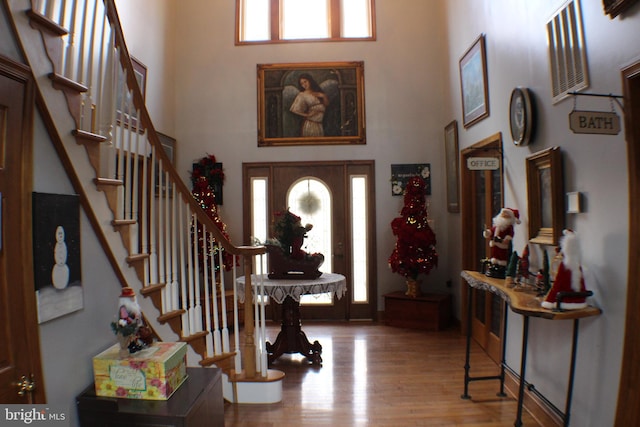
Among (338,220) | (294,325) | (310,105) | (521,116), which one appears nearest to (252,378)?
(294,325)

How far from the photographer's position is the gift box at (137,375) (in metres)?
2.10

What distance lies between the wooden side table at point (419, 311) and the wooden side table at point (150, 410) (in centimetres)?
387

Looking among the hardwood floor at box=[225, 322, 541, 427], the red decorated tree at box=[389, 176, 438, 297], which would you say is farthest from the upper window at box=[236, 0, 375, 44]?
the hardwood floor at box=[225, 322, 541, 427]

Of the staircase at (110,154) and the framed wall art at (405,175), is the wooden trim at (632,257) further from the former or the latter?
the framed wall art at (405,175)

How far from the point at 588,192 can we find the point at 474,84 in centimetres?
246

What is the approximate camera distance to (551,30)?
9.77 ft

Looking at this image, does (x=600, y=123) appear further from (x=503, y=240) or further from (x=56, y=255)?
(x=56, y=255)

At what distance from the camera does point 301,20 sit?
6469mm

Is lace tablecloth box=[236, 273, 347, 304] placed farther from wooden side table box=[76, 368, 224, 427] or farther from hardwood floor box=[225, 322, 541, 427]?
wooden side table box=[76, 368, 224, 427]

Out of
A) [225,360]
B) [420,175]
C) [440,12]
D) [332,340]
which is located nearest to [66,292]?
[225,360]

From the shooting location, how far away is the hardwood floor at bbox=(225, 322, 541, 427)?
329 cm

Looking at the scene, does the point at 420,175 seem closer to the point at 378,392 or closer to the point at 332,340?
the point at 332,340

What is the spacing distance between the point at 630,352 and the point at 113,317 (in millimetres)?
2557

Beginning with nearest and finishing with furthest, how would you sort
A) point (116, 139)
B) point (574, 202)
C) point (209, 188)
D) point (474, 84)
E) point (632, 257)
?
point (632, 257) < point (116, 139) < point (574, 202) < point (474, 84) < point (209, 188)
